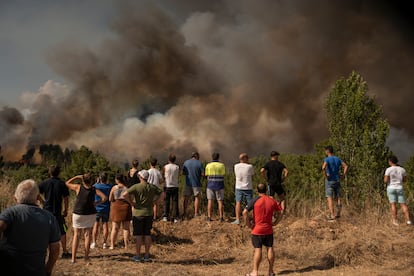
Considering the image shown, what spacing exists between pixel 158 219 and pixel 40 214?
312 inches

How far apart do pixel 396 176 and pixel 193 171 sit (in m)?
5.43

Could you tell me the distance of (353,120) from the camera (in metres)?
18.8

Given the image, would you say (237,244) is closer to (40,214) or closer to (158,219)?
(158,219)

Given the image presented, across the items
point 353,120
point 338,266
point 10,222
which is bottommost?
point 338,266

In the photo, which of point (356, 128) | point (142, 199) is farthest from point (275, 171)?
point (356, 128)

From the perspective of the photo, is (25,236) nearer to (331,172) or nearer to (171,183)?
(171,183)

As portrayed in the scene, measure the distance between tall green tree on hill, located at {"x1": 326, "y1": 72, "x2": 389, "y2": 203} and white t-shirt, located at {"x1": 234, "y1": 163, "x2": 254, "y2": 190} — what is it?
21.8ft

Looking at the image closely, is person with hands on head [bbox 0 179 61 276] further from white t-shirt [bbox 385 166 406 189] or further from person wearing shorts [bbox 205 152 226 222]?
white t-shirt [bbox 385 166 406 189]

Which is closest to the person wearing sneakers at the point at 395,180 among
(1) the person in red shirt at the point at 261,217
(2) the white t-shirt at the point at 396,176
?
(2) the white t-shirt at the point at 396,176

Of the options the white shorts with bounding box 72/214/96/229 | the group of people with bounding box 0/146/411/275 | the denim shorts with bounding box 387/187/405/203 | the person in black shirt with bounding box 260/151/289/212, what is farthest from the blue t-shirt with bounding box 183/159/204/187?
the denim shorts with bounding box 387/187/405/203

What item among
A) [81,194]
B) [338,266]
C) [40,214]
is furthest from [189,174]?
[40,214]

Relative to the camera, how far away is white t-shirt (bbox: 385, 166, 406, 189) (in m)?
10.2

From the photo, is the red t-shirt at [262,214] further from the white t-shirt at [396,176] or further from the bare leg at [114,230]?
the white t-shirt at [396,176]

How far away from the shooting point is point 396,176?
33.6 feet
